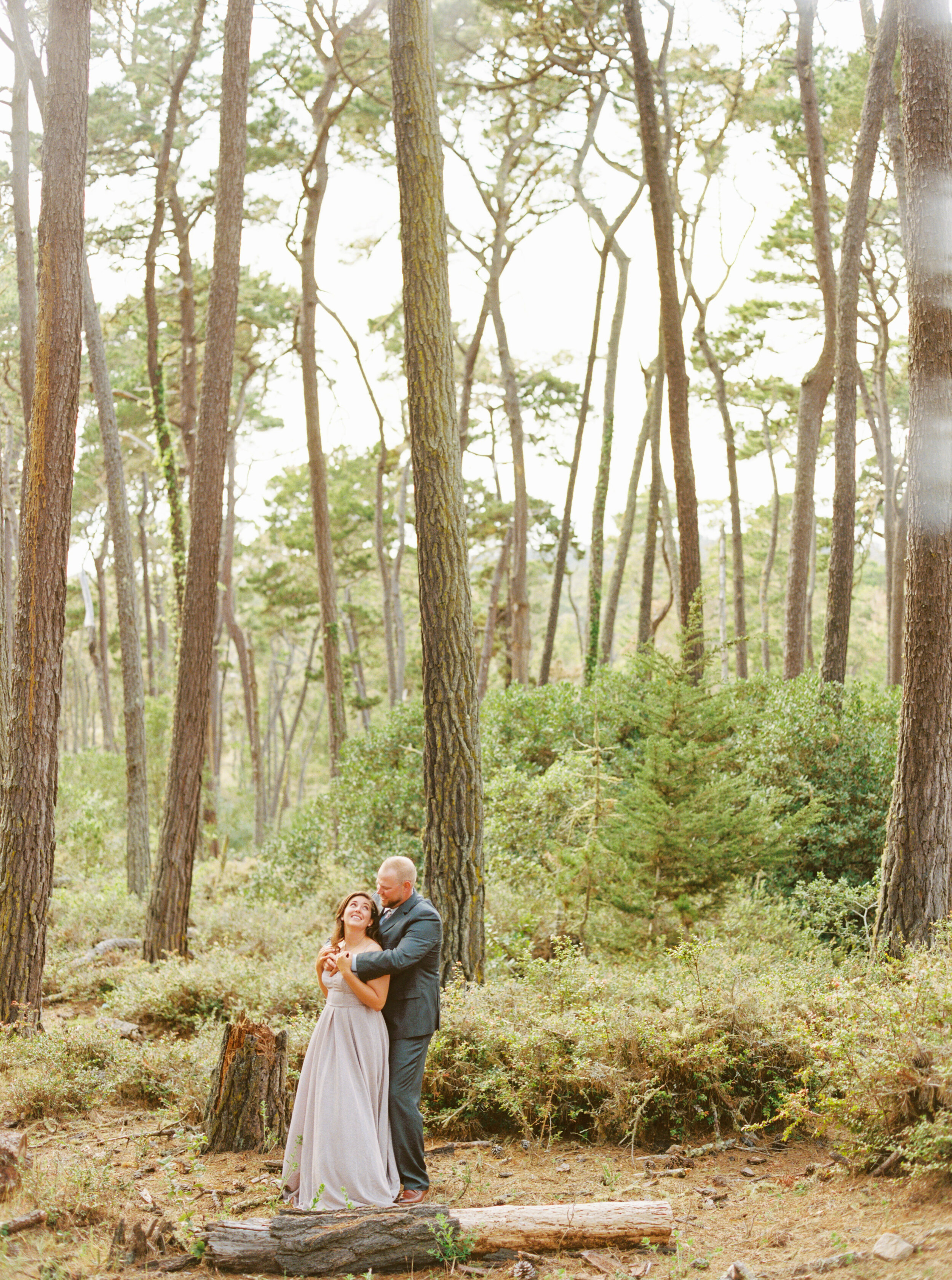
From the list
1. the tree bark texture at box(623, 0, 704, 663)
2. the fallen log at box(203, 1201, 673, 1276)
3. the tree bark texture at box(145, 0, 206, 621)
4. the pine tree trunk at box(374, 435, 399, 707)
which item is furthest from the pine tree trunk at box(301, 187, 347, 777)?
the fallen log at box(203, 1201, 673, 1276)

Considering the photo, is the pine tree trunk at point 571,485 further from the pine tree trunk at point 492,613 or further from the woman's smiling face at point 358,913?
the woman's smiling face at point 358,913

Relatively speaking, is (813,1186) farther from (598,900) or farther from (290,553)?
(290,553)

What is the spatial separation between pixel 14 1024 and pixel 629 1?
A: 13.2 meters

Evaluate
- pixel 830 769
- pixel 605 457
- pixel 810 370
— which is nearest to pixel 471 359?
pixel 605 457

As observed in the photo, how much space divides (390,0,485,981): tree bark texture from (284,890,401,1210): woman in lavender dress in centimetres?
200

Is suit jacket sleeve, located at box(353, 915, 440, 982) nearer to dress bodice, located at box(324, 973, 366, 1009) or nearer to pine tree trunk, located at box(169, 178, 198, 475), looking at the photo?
dress bodice, located at box(324, 973, 366, 1009)

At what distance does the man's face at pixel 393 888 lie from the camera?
4.97 meters

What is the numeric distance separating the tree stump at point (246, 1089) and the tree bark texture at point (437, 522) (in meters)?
1.52

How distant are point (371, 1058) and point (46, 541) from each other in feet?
15.1

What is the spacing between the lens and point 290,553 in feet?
107

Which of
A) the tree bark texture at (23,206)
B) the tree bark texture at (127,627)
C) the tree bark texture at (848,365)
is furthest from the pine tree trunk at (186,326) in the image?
the tree bark texture at (848,365)

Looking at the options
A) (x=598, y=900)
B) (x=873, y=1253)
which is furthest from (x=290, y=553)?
(x=873, y=1253)

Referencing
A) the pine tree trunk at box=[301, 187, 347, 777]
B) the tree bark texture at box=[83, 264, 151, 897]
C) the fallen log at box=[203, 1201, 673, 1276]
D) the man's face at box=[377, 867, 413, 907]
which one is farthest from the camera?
the pine tree trunk at box=[301, 187, 347, 777]

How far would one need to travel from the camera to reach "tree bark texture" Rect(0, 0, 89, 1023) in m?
7.27
